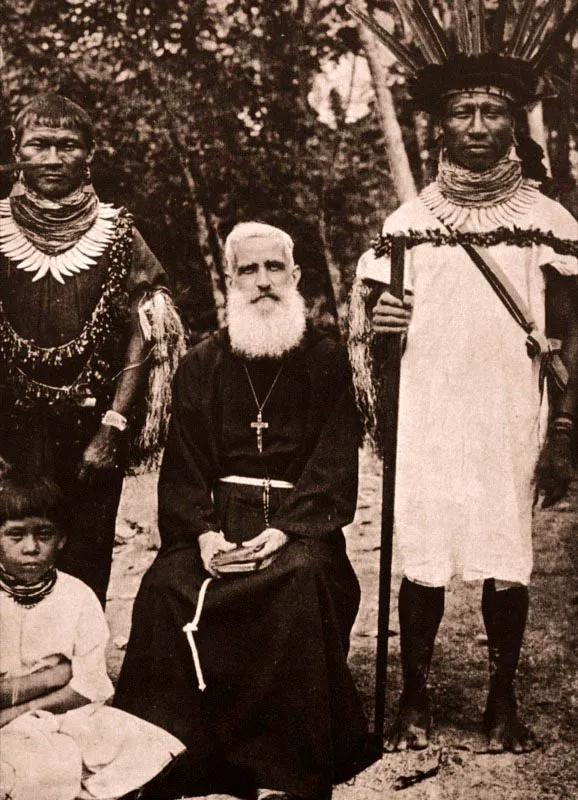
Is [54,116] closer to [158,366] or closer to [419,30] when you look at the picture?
[158,366]

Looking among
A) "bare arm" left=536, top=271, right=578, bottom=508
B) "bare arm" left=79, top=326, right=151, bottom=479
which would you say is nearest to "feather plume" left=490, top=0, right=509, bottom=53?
"bare arm" left=536, top=271, right=578, bottom=508

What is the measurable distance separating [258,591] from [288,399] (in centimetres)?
67

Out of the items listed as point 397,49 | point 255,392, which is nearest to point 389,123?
point 397,49

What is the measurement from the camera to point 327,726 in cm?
302

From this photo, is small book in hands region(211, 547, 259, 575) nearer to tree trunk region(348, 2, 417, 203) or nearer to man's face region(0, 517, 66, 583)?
man's face region(0, 517, 66, 583)

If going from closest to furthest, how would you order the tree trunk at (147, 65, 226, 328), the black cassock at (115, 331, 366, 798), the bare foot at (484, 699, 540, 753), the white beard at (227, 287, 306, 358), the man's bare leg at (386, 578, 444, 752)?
the black cassock at (115, 331, 366, 798) < the bare foot at (484, 699, 540, 753) < the man's bare leg at (386, 578, 444, 752) < the white beard at (227, 287, 306, 358) < the tree trunk at (147, 65, 226, 328)

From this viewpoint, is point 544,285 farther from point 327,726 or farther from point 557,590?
point 327,726

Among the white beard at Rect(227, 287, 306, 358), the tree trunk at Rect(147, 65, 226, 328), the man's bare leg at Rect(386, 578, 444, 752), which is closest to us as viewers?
the man's bare leg at Rect(386, 578, 444, 752)

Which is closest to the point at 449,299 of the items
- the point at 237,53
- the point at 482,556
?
the point at 482,556

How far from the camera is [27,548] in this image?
3.28 meters

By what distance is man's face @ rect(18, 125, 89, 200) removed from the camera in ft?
11.0

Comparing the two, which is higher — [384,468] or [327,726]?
[384,468]

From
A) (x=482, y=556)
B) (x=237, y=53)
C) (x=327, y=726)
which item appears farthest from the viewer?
(x=237, y=53)

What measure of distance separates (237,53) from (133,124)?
1.44ft
